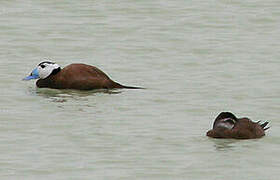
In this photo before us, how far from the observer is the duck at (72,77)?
61.6 ft

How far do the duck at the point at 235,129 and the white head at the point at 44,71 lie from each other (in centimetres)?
461

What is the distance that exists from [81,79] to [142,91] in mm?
979

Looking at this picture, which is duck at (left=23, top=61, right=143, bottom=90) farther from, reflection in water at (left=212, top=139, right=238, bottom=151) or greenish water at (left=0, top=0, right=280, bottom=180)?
reflection in water at (left=212, top=139, right=238, bottom=151)

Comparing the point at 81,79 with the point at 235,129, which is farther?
the point at 81,79

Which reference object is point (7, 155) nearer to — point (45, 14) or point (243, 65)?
point (243, 65)

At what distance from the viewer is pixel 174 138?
1493cm

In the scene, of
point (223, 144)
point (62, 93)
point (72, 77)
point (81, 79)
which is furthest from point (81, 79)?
point (223, 144)

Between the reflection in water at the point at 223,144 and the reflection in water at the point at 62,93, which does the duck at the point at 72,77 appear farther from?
the reflection in water at the point at 223,144

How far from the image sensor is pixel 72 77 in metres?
18.8

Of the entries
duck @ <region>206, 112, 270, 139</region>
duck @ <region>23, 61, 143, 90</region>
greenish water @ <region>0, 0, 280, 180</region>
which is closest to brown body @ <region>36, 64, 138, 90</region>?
duck @ <region>23, 61, 143, 90</region>

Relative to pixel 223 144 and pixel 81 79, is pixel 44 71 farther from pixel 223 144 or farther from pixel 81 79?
Result: pixel 223 144

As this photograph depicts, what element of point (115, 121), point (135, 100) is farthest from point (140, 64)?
point (115, 121)

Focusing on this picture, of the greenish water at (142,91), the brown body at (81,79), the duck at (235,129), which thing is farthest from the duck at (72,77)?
the duck at (235,129)

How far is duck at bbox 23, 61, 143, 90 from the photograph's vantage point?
61.6 ft
